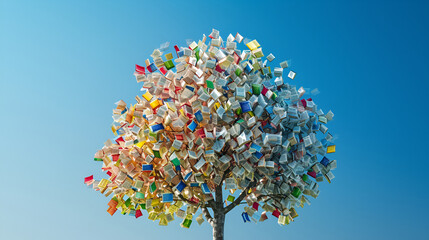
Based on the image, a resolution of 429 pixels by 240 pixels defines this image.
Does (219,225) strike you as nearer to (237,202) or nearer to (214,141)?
(237,202)

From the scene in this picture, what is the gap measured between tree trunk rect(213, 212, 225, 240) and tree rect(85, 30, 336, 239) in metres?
0.02

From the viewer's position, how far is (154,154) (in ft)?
28.5

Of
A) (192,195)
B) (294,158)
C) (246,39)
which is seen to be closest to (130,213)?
(192,195)

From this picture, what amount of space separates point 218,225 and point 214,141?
6.81 ft

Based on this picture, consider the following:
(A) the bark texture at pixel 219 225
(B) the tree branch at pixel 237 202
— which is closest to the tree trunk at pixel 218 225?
(A) the bark texture at pixel 219 225

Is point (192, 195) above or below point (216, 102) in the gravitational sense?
below

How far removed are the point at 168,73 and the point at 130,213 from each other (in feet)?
9.89

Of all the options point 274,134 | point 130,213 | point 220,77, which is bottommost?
point 130,213

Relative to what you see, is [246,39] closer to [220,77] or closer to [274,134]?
[220,77]

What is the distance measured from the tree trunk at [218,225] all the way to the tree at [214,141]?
2cm

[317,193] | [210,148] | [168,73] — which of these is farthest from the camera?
[317,193]

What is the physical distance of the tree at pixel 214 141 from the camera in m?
8.59

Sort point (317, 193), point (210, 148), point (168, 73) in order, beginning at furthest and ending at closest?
1. point (317, 193)
2. point (168, 73)
3. point (210, 148)

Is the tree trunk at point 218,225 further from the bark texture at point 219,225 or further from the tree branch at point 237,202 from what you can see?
the tree branch at point 237,202
